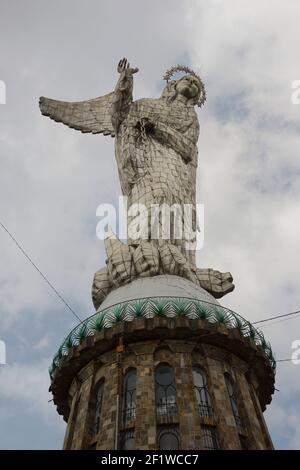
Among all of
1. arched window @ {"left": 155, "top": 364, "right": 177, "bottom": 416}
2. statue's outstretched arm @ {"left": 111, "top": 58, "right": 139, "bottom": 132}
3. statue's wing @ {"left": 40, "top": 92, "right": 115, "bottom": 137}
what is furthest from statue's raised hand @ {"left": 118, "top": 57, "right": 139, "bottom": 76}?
arched window @ {"left": 155, "top": 364, "right": 177, "bottom": 416}

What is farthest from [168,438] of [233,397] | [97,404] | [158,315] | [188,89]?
[188,89]

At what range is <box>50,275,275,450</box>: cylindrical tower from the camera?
21578 mm

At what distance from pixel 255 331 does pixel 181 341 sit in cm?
378

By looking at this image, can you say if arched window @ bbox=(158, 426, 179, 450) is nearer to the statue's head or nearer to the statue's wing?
the statue's wing

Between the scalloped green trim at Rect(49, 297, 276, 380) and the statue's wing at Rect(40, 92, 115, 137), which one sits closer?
the scalloped green trim at Rect(49, 297, 276, 380)

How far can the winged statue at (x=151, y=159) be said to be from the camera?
2870 cm

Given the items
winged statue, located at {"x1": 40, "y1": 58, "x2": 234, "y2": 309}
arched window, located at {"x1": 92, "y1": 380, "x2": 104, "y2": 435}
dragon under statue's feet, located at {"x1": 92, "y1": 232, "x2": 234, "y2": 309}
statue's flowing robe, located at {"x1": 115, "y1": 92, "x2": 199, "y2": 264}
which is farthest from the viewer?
statue's flowing robe, located at {"x1": 115, "y1": 92, "x2": 199, "y2": 264}

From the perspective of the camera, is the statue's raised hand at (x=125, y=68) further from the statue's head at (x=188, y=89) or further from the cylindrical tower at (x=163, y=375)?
the cylindrical tower at (x=163, y=375)

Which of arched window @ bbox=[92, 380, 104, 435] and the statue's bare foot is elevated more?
the statue's bare foot

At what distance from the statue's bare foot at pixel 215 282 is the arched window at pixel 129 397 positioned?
766 centimetres

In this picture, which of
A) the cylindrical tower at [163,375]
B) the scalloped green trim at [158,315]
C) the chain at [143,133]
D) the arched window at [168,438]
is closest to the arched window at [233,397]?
the cylindrical tower at [163,375]

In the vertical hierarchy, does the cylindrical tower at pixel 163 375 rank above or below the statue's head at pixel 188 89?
below

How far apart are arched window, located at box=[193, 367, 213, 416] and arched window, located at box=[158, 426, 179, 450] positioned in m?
1.39

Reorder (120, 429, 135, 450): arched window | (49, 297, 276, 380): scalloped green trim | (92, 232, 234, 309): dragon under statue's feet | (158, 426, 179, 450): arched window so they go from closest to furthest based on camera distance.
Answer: (158, 426, 179, 450): arched window < (120, 429, 135, 450): arched window < (49, 297, 276, 380): scalloped green trim < (92, 232, 234, 309): dragon under statue's feet
